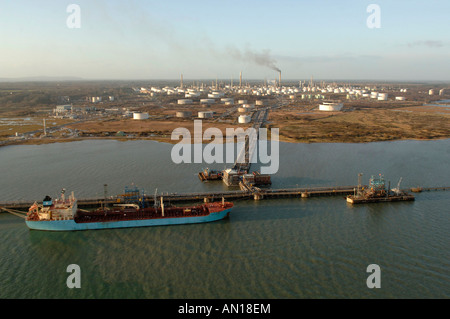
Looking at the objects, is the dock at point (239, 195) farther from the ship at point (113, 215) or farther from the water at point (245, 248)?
the ship at point (113, 215)

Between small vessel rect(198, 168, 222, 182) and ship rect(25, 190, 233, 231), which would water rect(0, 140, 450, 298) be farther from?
small vessel rect(198, 168, 222, 182)

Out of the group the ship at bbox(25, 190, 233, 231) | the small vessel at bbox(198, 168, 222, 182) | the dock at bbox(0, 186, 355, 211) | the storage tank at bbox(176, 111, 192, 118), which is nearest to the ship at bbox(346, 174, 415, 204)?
the dock at bbox(0, 186, 355, 211)

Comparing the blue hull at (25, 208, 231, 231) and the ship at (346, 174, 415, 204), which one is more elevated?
the ship at (346, 174, 415, 204)

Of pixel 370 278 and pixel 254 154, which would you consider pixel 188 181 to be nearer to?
pixel 254 154

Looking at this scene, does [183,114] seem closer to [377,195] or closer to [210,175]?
[210,175]
